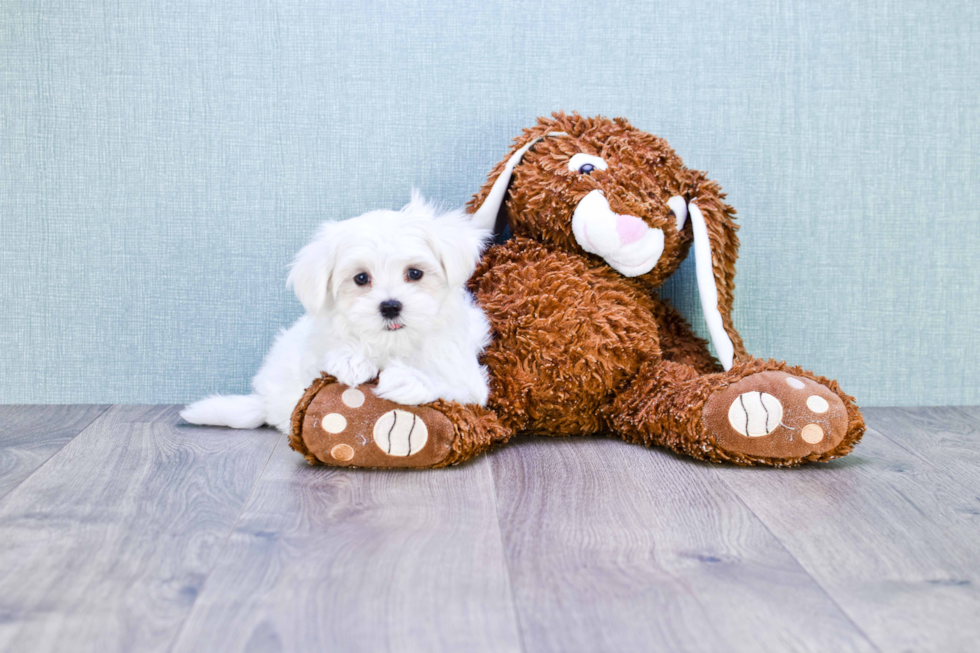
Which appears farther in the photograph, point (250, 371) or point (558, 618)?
point (250, 371)

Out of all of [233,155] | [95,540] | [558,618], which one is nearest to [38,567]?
[95,540]

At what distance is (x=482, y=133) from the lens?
186 cm

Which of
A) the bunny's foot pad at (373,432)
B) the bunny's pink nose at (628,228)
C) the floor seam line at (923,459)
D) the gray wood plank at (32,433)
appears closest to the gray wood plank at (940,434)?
the floor seam line at (923,459)

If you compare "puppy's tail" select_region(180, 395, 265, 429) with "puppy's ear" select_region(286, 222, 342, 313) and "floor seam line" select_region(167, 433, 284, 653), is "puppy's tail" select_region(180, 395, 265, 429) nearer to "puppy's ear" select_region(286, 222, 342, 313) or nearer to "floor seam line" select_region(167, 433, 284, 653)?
"floor seam line" select_region(167, 433, 284, 653)

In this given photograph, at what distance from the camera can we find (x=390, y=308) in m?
1.33

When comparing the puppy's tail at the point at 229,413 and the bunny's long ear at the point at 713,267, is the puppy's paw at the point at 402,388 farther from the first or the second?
the bunny's long ear at the point at 713,267

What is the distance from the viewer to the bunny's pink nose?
62.1 inches

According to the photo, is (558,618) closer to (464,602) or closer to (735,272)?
(464,602)

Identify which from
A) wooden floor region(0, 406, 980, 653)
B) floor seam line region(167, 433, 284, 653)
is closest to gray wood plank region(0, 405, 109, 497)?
wooden floor region(0, 406, 980, 653)

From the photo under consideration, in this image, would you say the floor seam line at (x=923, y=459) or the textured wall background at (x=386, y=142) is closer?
the floor seam line at (x=923, y=459)

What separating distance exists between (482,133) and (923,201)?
40.9 inches

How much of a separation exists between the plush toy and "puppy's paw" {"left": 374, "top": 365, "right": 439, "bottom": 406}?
2cm

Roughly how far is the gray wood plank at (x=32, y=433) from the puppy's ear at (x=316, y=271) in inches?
21.0

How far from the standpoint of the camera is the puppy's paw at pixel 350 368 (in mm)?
1374
